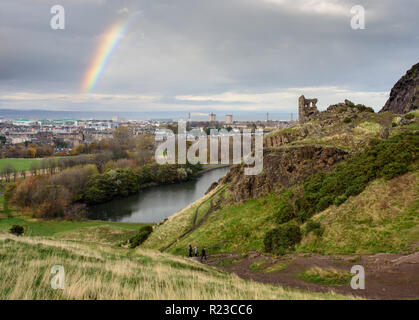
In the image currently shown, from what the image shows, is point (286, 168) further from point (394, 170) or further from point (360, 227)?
point (360, 227)

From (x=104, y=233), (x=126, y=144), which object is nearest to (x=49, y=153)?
(x=126, y=144)

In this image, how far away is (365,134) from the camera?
24.2 meters

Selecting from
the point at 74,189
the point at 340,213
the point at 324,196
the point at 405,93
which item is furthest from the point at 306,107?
the point at 74,189

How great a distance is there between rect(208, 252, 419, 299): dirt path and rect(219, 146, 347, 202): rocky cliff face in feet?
33.1

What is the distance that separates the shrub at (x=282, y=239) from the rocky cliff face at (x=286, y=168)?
7.73m

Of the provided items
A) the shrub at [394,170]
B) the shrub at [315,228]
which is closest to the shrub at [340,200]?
the shrub at [315,228]

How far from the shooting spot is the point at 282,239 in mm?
14938

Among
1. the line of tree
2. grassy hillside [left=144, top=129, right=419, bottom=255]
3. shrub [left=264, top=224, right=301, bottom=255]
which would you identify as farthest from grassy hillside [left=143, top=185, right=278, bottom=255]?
the line of tree

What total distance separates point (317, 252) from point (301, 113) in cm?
3132

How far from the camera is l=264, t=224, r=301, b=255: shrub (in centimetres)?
1446

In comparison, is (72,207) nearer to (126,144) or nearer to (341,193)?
(341,193)

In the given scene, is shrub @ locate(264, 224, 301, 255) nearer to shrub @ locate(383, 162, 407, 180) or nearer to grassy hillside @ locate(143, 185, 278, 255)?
grassy hillside @ locate(143, 185, 278, 255)

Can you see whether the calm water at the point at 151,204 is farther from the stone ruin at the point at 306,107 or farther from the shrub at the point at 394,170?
the shrub at the point at 394,170

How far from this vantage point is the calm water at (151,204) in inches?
1752
